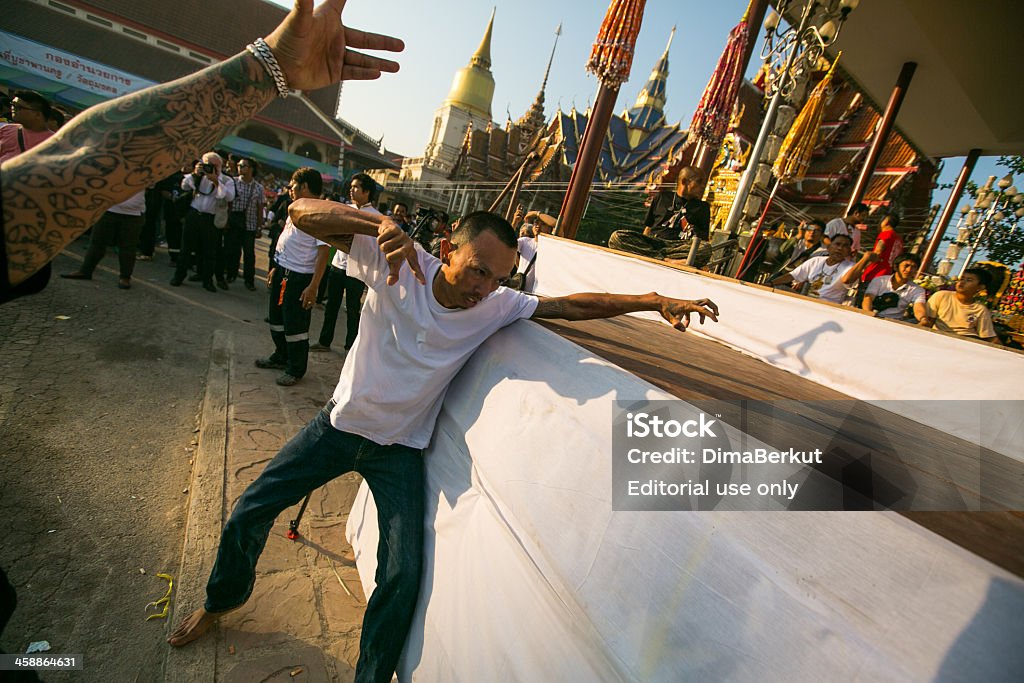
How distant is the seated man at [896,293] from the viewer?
4161 mm

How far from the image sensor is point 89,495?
230cm

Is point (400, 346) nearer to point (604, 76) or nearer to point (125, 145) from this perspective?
point (125, 145)

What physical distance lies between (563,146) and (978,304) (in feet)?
83.7

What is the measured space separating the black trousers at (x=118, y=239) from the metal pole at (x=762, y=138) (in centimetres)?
786

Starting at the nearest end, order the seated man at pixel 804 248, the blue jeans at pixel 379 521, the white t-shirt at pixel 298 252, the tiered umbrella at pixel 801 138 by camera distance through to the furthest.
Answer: the blue jeans at pixel 379 521
the white t-shirt at pixel 298 252
the seated man at pixel 804 248
the tiered umbrella at pixel 801 138

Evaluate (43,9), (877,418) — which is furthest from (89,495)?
(43,9)

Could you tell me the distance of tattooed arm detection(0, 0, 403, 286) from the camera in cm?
84

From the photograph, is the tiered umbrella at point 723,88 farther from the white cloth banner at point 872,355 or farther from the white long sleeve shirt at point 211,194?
the white long sleeve shirt at point 211,194

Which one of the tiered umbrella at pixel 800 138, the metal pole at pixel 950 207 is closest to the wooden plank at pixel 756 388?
the tiered umbrella at pixel 800 138

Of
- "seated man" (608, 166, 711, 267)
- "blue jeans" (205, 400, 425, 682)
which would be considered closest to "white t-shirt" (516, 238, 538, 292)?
"seated man" (608, 166, 711, 267)

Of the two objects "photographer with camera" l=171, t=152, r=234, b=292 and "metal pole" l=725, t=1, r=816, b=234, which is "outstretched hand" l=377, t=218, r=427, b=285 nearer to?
"metal pole" l=725, t=1, r=816, b=234

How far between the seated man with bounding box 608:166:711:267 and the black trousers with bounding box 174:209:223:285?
599cm

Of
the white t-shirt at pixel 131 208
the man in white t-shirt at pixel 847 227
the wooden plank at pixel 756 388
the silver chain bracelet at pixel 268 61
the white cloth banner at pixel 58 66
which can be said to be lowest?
the white t-shirt at pixel 131 208

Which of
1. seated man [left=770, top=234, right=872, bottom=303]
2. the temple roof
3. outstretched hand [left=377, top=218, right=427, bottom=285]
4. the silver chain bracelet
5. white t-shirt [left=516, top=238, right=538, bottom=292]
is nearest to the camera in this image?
the silver chain bracelet
